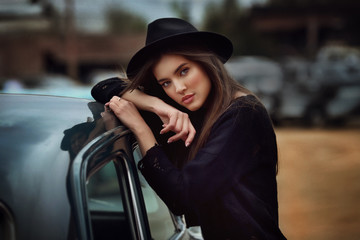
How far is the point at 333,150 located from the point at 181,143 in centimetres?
1072

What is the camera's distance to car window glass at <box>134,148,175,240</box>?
88.8 inches

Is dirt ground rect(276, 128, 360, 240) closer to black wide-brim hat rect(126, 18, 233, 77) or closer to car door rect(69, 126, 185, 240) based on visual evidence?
car door rect(69, 126, 185, 240)

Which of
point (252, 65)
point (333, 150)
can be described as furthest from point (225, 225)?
point (252, 65)

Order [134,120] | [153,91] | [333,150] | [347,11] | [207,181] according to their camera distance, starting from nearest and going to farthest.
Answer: [207,181]
[134,120]
[153,91]
[333,150]
[347,11]

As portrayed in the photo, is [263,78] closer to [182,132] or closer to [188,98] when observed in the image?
[188,98]

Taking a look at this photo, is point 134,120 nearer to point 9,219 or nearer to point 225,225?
point 225,225

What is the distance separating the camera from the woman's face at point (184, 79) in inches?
81.9

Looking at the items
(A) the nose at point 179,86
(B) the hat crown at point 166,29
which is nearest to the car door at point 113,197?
(A) the nose at point 179,86

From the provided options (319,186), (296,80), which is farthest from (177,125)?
(296,80)

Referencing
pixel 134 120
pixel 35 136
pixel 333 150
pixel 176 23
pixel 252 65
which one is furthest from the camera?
pixel 252 65

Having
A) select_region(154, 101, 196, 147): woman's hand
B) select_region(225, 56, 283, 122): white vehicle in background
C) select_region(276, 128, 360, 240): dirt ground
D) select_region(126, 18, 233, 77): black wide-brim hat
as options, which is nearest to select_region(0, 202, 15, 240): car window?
select_region(154, 101, 196, 147): woman's hand

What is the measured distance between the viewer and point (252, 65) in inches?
672

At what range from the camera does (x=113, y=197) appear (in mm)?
2523

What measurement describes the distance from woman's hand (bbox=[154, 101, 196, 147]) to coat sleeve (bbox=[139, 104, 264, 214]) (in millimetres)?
96
